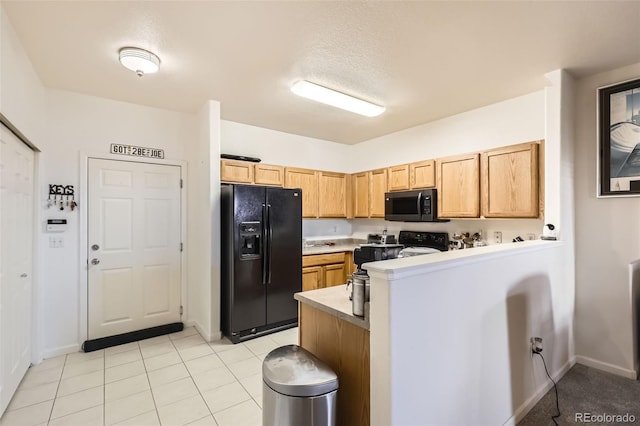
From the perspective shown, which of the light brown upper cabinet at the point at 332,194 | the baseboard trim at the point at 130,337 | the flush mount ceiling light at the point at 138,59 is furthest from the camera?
the light brown upper cabinet at the point at 332,194

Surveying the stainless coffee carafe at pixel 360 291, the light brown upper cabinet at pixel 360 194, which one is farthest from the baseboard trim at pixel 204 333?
the light brown upper cabinet at pixel 360 194

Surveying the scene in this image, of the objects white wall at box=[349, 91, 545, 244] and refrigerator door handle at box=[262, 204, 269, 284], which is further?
refrigerator door handle at box=[262, 204, 269, 284]

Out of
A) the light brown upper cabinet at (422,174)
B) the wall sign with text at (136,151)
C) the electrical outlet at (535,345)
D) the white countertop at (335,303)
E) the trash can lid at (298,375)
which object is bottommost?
the electrical outlet at (535,345)

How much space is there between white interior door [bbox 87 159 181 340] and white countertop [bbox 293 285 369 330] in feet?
8.01

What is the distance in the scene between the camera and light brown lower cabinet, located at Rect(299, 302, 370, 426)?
1565 mm

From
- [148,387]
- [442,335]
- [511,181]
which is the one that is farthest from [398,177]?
[148,387]

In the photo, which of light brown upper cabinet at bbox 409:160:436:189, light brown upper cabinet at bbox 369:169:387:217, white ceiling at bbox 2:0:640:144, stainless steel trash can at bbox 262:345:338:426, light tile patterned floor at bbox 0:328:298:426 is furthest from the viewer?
light brown upper cabinet at bbox 369:169:387:217

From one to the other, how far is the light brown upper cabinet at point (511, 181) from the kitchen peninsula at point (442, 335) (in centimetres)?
76

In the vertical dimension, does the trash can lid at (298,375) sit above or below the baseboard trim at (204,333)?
above

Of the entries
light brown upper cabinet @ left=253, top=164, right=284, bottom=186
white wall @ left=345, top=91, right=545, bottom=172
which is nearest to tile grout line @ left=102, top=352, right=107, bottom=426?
light brown upper cabinet @ left=253, top=164, right=284, bottom=186

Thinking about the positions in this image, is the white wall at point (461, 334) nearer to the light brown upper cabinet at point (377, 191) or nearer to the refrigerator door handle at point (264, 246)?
the refrigerator door handle at point (264, 246)

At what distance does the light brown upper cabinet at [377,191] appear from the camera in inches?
180

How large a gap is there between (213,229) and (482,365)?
2.80m

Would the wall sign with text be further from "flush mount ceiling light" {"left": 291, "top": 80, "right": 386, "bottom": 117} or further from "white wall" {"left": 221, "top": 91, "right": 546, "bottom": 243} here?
"flush mount ceiling light" {"left": 291, "top": 80, "right": 386, "bottom": 117}
